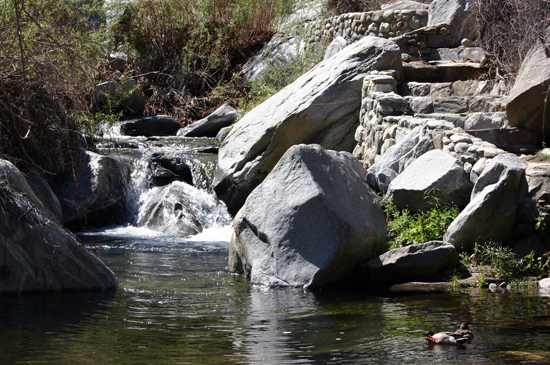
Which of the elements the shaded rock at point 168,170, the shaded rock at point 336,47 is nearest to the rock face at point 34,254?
the shaded rock at point 168,170

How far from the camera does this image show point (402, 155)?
24.1 ft

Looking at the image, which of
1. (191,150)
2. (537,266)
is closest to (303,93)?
(191,150)

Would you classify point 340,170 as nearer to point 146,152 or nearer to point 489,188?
point 489,188

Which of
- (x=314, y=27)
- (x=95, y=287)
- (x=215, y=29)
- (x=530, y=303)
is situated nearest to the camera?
(x=530, y=303)

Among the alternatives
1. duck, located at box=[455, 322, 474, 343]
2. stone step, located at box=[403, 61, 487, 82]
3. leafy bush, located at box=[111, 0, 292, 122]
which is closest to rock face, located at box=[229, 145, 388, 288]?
duck, located at box=[455, 322, 474, 343]

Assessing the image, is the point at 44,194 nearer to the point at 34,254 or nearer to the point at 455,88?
the point at 34,254

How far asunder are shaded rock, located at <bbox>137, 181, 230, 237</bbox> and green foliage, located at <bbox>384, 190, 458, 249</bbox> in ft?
12.9

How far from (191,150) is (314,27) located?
17.6ft

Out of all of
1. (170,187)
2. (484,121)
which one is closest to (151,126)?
(170,187)

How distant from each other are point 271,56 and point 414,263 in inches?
443

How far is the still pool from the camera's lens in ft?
12.6

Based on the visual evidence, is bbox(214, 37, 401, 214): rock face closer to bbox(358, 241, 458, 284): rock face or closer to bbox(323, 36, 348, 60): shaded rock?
bbox(323, 36, 348, 60): shaded rock

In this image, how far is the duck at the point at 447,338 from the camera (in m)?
4.01

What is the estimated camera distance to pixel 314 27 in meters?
15.8
